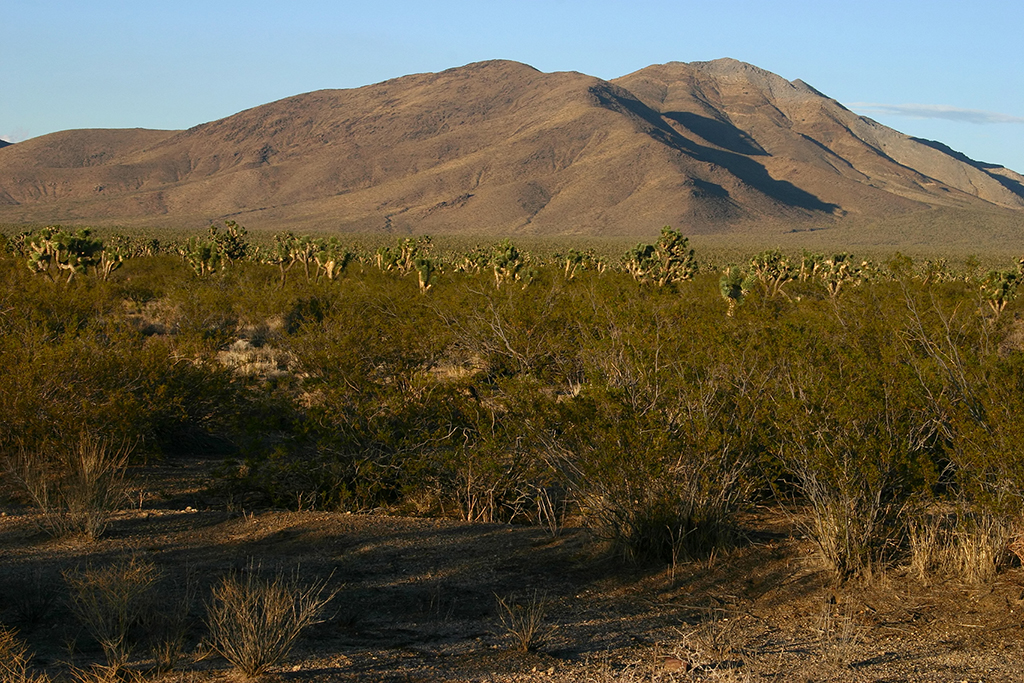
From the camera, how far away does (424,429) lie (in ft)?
32.7

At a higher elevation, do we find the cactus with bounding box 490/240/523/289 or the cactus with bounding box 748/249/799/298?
the cactus with bounding box 490/240/523/289

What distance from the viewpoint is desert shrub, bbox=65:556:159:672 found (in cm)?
548

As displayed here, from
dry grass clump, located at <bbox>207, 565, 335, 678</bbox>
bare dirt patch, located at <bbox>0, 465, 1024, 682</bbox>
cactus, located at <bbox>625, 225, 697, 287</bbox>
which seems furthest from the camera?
cactus, located at <bbox>625, 225, 697, 287</bbox>

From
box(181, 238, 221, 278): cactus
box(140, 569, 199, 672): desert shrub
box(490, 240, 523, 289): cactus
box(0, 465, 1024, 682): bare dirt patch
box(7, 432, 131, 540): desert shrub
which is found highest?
box(181, 238, 221, 278): cactus

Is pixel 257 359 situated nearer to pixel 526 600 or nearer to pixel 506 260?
pixel 526 600

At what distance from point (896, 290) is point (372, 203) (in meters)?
179

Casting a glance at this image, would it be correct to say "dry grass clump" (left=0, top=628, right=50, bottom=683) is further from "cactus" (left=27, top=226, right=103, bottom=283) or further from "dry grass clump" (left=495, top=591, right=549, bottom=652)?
"cactus" (left=27, top=226, right=103, bottom=283)

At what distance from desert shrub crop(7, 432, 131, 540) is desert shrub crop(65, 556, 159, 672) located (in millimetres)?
1545

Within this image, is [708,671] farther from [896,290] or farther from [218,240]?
[218,240]

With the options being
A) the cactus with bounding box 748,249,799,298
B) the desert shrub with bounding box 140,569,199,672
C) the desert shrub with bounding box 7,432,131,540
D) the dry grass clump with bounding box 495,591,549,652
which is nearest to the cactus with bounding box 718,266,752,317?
the cactus with bounding box 748,249,799,298

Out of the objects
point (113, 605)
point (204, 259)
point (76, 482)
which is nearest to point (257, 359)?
point (76, 482)

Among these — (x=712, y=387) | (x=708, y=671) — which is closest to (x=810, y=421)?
(x=712, y=387)

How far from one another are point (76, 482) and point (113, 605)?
13.2 ft

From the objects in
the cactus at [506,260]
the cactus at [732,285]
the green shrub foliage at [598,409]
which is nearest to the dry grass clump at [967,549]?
the green shrub foliage at [598,409]
